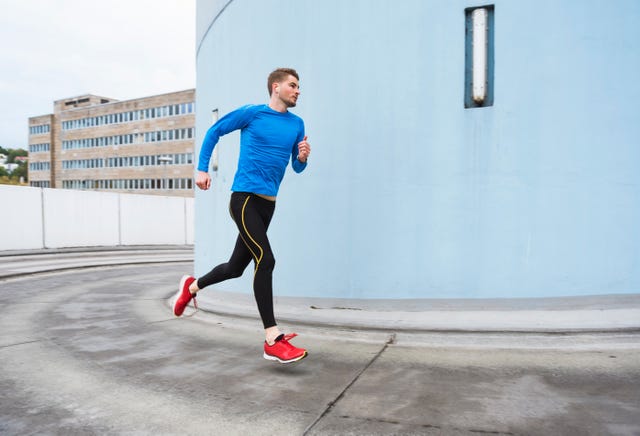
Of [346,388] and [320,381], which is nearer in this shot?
[346,388]

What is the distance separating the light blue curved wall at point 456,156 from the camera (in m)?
4.00

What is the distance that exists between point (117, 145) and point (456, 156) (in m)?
80.7

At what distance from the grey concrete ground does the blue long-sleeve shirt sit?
125 cm

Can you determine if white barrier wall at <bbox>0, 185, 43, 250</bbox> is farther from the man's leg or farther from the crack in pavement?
the crack in pavement

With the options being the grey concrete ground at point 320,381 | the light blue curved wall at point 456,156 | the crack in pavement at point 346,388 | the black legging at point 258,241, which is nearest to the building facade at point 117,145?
the light blue curved wall at point 456,156

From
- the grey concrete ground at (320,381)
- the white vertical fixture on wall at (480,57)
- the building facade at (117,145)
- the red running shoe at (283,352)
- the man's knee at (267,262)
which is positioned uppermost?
the building facade at (117,145)

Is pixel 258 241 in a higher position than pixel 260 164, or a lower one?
lower

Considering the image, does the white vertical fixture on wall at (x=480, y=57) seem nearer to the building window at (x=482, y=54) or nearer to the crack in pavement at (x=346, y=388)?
the building window at (x=482, y=54)

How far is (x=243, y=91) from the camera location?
203 inches

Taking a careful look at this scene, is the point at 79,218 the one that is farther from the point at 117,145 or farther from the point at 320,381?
the point at 117,145

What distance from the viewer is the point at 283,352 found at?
3.03m

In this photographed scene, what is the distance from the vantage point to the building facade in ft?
226

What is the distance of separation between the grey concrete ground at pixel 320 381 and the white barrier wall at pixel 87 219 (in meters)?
12.3

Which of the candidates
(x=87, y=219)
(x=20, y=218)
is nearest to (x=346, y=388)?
(x=20, y=218)
